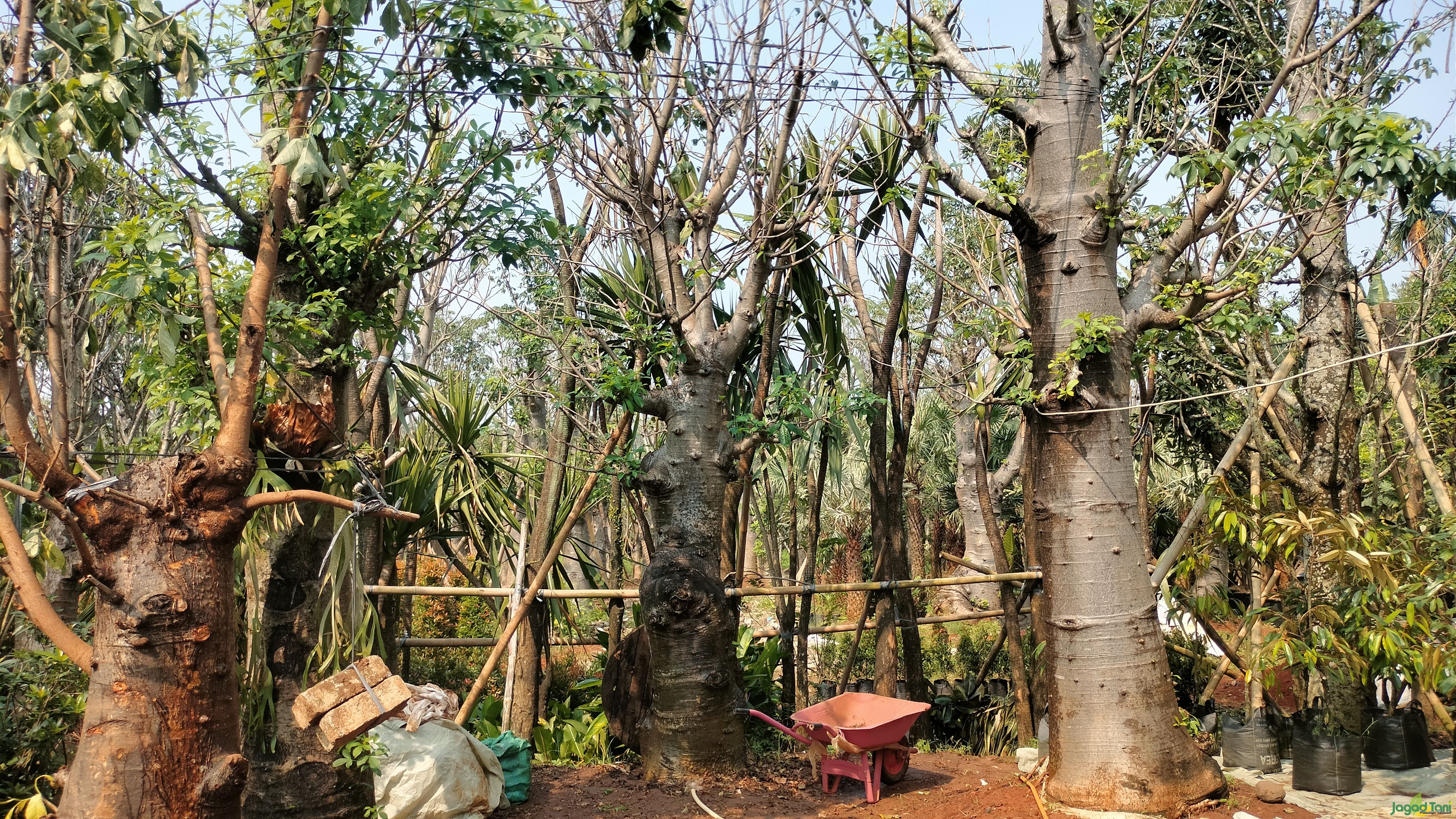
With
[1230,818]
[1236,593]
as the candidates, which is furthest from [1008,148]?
[1236,593]

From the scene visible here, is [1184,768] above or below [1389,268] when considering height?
below

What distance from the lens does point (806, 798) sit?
506 centimetres

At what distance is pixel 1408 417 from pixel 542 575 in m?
5.10

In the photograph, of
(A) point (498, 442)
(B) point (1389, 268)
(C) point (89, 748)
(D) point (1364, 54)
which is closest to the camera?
(C) point (89, 748)

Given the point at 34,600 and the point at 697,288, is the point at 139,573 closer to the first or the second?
the point at 34,600

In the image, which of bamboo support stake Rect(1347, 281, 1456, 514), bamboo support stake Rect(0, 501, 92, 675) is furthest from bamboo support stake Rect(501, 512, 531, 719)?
bamboo support stake Rect(1347, 281, 1456, 514)

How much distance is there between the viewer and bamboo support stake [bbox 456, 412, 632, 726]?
4.96 metres

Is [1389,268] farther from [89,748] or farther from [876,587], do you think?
[89,748]

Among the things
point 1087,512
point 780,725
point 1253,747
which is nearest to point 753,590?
point 780,725

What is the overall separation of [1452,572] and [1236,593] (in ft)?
20.4

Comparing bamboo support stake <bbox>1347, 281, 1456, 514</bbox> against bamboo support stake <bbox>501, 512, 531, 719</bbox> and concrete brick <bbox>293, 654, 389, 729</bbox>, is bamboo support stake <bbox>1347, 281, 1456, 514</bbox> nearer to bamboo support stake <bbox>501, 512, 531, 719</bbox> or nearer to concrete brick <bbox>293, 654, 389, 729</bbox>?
bamboo support stake <bbox>501, 512, 531, 719</bbox>

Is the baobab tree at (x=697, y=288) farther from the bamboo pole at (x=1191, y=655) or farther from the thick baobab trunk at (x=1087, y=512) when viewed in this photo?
the bamboo pole at (x=1191, y=655)

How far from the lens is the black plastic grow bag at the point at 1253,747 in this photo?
17.3 ft

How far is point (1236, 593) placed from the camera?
34.4 ft
